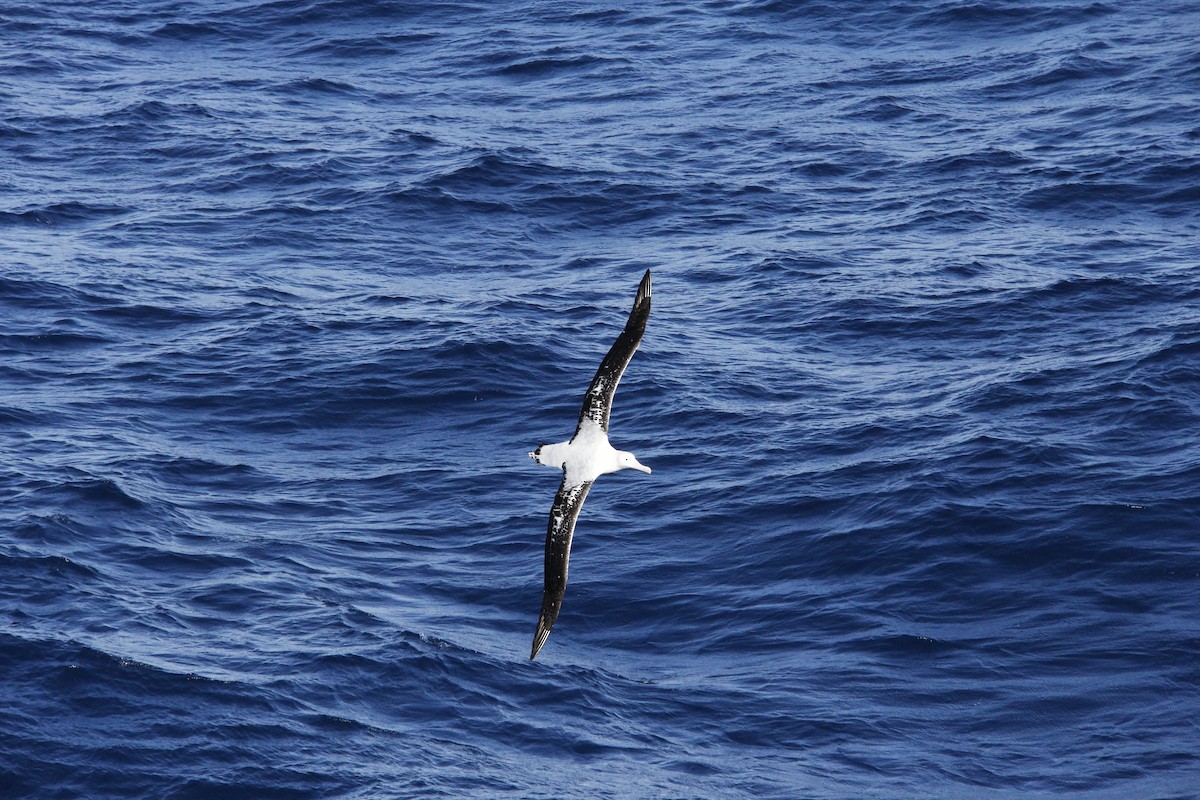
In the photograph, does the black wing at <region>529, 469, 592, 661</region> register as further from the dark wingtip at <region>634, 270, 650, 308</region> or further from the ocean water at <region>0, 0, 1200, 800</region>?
the ocean water at <region>0, 0, 1200, 800</region>

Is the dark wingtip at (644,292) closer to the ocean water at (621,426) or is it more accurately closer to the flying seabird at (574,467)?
the flying seabird at (574,467)

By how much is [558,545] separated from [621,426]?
47.2 feet

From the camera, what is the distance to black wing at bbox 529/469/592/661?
21203 mm

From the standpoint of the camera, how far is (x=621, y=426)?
35.7 meters

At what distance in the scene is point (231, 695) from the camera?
27.3 metres

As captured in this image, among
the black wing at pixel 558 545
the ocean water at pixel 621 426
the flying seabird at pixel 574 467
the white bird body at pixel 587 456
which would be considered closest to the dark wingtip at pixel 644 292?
the flying seabird at pixel 574 467

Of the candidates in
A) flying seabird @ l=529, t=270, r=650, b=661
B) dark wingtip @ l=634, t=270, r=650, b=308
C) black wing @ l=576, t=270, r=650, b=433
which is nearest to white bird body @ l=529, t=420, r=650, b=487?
flying seabird @ l=529, t=270, r=650, b=661

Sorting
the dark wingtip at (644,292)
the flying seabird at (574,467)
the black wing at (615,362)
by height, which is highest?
the dark wingtip at (644,292)

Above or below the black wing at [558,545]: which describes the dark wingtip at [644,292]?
above

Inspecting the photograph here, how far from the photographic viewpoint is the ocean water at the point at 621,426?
27422mm

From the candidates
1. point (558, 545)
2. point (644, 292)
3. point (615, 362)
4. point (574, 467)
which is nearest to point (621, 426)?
point (574, 467)

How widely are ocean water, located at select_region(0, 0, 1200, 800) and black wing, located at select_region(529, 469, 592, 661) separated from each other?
6164 mm

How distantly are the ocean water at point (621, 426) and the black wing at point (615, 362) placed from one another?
806cm

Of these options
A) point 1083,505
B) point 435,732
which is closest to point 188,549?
point 435,732
